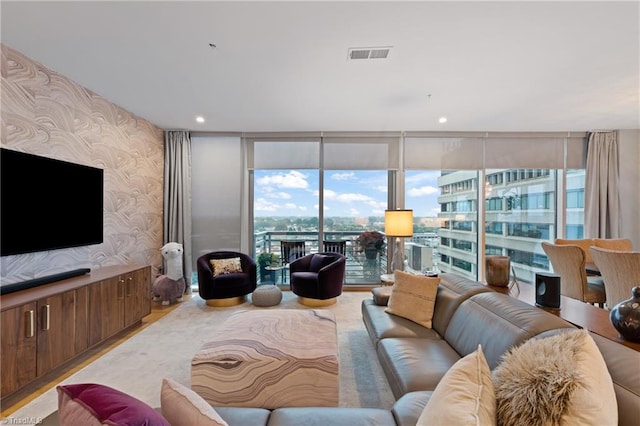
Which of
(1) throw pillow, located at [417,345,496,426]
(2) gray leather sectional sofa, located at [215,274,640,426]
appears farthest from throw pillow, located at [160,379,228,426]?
(1) throw pillow, located at [417,345,496,426]

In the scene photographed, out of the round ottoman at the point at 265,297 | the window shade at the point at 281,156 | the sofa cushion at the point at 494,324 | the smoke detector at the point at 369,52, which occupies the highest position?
the smoke detector at the point at 369,52

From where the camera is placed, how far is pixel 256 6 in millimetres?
1942

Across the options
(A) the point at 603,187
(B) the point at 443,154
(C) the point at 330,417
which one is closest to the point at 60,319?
(C) the point at 330,417

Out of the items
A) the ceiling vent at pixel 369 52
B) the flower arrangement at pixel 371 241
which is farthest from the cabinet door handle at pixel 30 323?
the flower arrangement at pixel 371 241

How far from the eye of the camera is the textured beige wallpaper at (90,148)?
2.50 metres

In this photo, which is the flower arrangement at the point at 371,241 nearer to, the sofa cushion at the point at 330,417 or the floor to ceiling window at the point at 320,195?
the floor to ceiling window at the point at 320,195

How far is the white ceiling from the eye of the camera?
79.1 inches

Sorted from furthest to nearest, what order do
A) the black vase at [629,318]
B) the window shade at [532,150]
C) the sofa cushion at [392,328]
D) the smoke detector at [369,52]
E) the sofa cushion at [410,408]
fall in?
1. the window shade at [532,150]
2. the smoke detector at [369,52]
3. the sofa cushion at [392,328]
4. the black vase at [629,318]
5. the sofa cushion at [410,408]

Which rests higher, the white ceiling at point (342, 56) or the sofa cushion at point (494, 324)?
the white ceiling at point (342, 56)

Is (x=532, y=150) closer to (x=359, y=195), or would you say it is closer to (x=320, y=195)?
(x=359, y=195)

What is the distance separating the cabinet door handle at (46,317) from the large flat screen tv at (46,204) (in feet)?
2.05

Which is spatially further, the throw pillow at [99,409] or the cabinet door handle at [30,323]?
the cabinet door handle at [30,323]

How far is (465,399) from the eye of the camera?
0.87m

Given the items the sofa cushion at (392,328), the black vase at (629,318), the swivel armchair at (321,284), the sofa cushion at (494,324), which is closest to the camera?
the black vase at (629,318)
